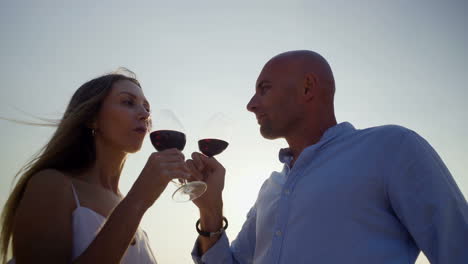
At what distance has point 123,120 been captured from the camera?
11.6ft

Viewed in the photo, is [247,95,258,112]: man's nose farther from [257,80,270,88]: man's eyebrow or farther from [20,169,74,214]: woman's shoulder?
[20,169,74,214]: woman's shoulder

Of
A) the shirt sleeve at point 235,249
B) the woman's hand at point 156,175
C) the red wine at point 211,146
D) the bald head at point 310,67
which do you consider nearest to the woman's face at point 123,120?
the red wine at point 211,146

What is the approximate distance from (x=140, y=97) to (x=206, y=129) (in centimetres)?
91

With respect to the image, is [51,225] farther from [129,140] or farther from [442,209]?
[442,209]

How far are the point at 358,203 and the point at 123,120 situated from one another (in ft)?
7.91

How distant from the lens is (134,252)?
10.4 ft

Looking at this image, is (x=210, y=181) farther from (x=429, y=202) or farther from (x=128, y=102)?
(x=429, y=202)

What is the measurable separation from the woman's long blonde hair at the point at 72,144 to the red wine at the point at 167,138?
0.96 meters

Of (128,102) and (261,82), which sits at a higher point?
(261,82)

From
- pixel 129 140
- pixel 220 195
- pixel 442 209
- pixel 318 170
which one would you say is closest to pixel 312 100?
pixel 318 170

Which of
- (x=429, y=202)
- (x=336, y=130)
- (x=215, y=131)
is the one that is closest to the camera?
(x=429, y=202)

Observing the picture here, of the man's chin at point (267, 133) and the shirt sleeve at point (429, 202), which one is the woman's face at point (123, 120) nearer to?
the man's chin at point (267, 133)

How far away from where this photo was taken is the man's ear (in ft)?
11.4

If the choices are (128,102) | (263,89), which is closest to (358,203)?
(263,89)
